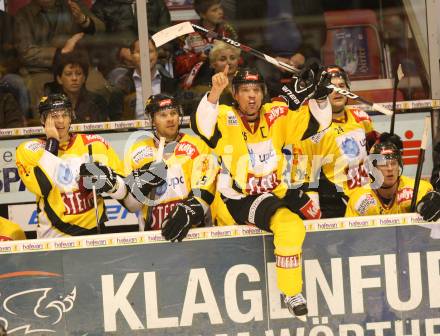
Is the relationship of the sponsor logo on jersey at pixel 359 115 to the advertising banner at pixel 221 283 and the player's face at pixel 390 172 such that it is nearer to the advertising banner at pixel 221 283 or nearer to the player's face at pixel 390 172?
the player's face at pixel 390 172

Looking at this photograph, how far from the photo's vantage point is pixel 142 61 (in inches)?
243

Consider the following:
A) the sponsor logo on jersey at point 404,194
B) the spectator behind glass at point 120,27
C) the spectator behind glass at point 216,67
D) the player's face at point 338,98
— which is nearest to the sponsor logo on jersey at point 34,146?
the spectator behind glass at point 120,27

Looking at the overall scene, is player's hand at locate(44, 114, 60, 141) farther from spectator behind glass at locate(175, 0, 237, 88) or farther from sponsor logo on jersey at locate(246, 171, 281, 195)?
spectator behind glass at locate(175, 0, 237, 88)

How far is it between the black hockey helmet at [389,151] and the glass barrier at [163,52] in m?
1.15

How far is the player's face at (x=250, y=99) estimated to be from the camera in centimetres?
504

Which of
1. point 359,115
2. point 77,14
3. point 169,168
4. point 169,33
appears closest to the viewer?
point 169,33

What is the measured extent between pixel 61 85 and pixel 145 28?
73cm

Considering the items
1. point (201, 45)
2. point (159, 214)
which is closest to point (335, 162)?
point (159, 214)

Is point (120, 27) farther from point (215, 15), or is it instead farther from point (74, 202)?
point (74, 202)

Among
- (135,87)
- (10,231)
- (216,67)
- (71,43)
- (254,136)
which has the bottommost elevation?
(10,231)

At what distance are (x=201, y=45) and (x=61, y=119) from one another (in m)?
1.55

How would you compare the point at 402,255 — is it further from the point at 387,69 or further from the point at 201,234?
the point at 387,69

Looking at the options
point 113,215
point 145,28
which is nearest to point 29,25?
point 145,28

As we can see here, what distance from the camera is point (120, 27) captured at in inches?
252
